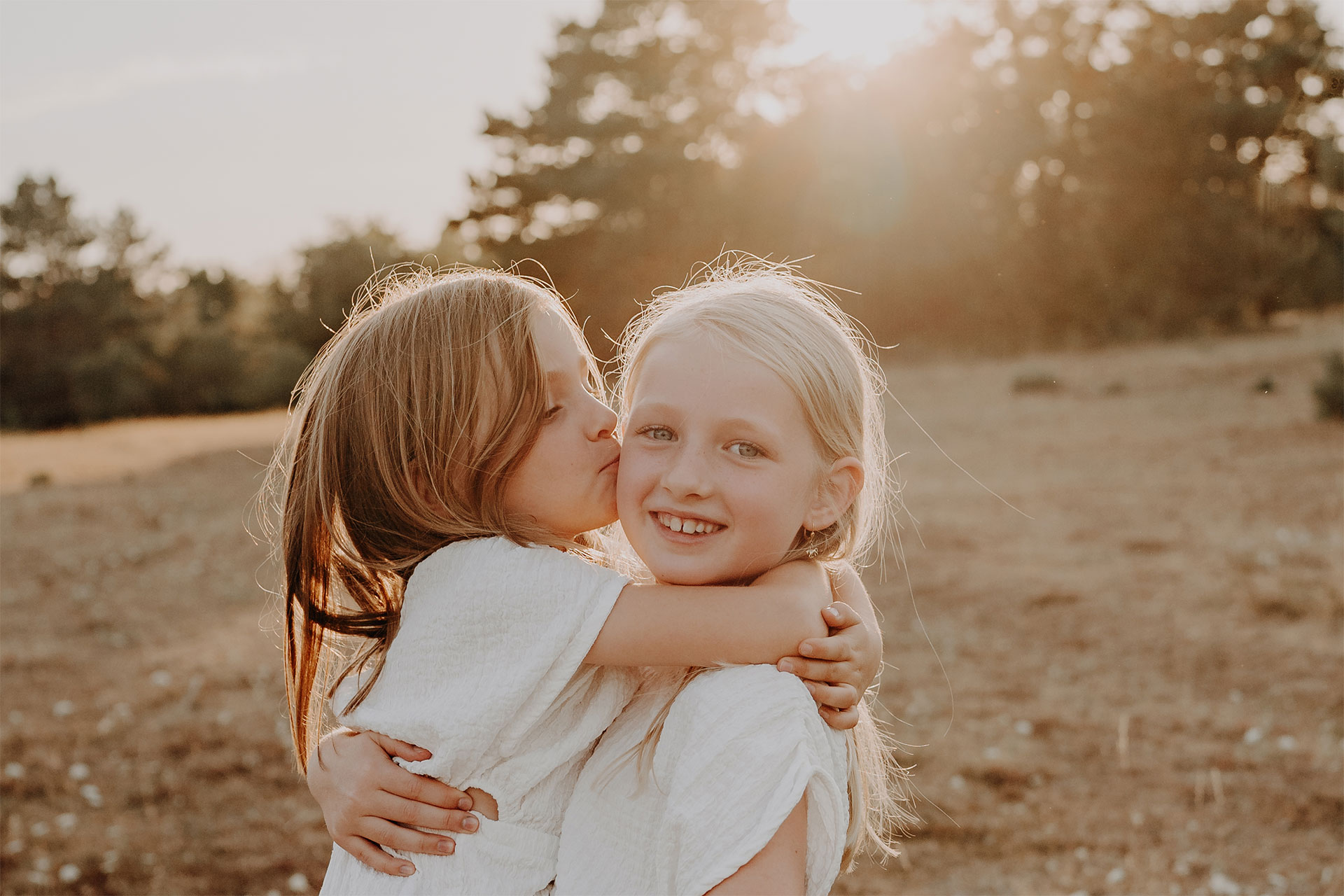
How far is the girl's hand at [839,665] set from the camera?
5.08 feet

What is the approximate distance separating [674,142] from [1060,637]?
19613mm

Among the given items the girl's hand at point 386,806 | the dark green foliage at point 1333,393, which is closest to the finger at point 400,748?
the girl's hand at point 386,806

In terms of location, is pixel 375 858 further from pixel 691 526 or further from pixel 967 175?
pixel 967 175

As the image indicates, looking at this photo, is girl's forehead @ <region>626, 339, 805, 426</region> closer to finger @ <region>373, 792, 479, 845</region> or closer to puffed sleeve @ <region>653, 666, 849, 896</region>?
puffed sleeve @ <region>653, 666, 849, 896</region>

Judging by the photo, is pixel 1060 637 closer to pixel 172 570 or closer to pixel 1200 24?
pixel 172 570

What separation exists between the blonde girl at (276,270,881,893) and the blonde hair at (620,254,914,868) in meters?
0.10

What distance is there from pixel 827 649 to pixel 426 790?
649 mm

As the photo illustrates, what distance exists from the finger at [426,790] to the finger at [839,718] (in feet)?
1.83

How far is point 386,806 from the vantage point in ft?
5.48

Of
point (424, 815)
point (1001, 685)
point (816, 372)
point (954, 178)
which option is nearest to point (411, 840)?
point (424, 815)

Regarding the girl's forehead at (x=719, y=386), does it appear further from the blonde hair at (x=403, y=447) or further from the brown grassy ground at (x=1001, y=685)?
the brown grassy ground at (x=1001, y=685)

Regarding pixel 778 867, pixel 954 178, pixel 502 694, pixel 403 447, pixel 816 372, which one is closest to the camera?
pixel 778 867

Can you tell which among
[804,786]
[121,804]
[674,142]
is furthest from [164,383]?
[804,786]

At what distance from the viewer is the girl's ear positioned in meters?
1.69
